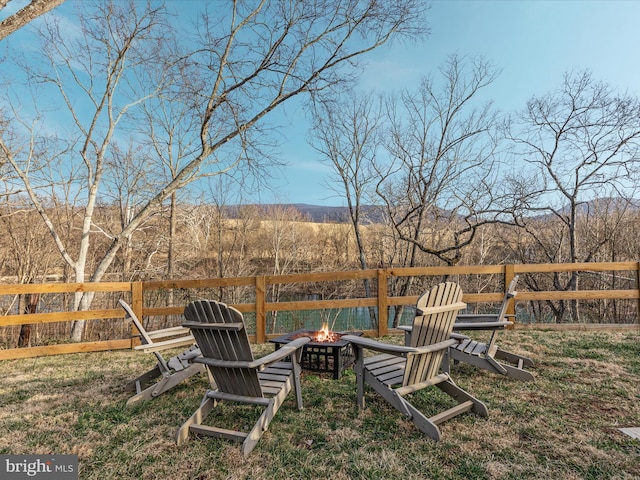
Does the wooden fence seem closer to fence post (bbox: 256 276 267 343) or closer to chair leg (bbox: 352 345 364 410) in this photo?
fence post (bbox: 256 276 267 343)

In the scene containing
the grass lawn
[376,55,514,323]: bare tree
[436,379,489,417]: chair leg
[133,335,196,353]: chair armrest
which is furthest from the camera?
→ [376,55,514,323]: bare tree

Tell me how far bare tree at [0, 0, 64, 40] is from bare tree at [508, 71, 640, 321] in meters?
10.5

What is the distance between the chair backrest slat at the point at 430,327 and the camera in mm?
2439

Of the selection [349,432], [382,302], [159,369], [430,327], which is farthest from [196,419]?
[382,302]

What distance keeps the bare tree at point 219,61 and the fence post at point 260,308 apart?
344 centimetres

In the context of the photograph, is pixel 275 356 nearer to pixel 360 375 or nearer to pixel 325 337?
pixel 360 375

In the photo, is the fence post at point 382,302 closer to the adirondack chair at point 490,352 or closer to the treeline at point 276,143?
the adirondack chair at point 490,352

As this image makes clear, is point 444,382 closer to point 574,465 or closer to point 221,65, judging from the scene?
point 574,465

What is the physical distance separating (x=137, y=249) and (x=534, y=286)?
1355 centimetres

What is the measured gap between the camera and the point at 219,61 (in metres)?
7.11

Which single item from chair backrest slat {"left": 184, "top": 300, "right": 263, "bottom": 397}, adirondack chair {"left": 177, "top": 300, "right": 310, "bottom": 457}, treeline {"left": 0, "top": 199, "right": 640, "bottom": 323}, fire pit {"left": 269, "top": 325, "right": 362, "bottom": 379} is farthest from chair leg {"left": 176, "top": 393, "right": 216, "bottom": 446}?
treeline {"left": 0, "top": 199, "right": 640, "bottom": 323}

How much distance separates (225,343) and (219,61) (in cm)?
670

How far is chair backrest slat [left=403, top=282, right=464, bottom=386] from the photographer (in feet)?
8.00

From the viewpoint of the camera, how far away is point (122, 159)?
10.8 m
